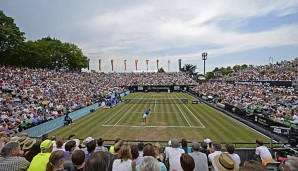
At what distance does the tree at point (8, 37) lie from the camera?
38.4 metres

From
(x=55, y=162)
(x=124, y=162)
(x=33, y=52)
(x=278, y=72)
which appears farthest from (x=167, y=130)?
(x=33, y=52)

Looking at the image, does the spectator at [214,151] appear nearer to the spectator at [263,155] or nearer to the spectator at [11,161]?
the spectator at [263,155]

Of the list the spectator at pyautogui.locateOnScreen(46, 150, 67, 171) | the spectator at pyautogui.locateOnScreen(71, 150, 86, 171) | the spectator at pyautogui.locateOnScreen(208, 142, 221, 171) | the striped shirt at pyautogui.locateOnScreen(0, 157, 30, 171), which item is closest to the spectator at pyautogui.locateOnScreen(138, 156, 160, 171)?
the spectator at pyautogui.locateOnScreen(71, 150, 86, 171)

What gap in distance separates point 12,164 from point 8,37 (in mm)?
45721

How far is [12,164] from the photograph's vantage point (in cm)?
401

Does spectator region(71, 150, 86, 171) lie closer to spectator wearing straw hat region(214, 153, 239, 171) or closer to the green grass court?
spectator wearing straw hat region(214, 153, 239, 171)

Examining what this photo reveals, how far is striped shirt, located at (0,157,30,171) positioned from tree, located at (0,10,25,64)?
43475 millimetres

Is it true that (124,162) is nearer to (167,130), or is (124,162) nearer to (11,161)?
(11,161)

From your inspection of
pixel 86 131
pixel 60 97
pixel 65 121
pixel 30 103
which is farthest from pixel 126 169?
pixel 60 97

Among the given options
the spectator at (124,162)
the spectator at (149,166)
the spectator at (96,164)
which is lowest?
the spectator at (124,162)

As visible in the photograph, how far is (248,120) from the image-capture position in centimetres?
2055

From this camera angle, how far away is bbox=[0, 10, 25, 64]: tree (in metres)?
38.4

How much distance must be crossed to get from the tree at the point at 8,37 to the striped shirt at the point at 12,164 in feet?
143

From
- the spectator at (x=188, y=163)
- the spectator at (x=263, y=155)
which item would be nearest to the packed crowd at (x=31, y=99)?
the spectator at (x=188, y=163)
